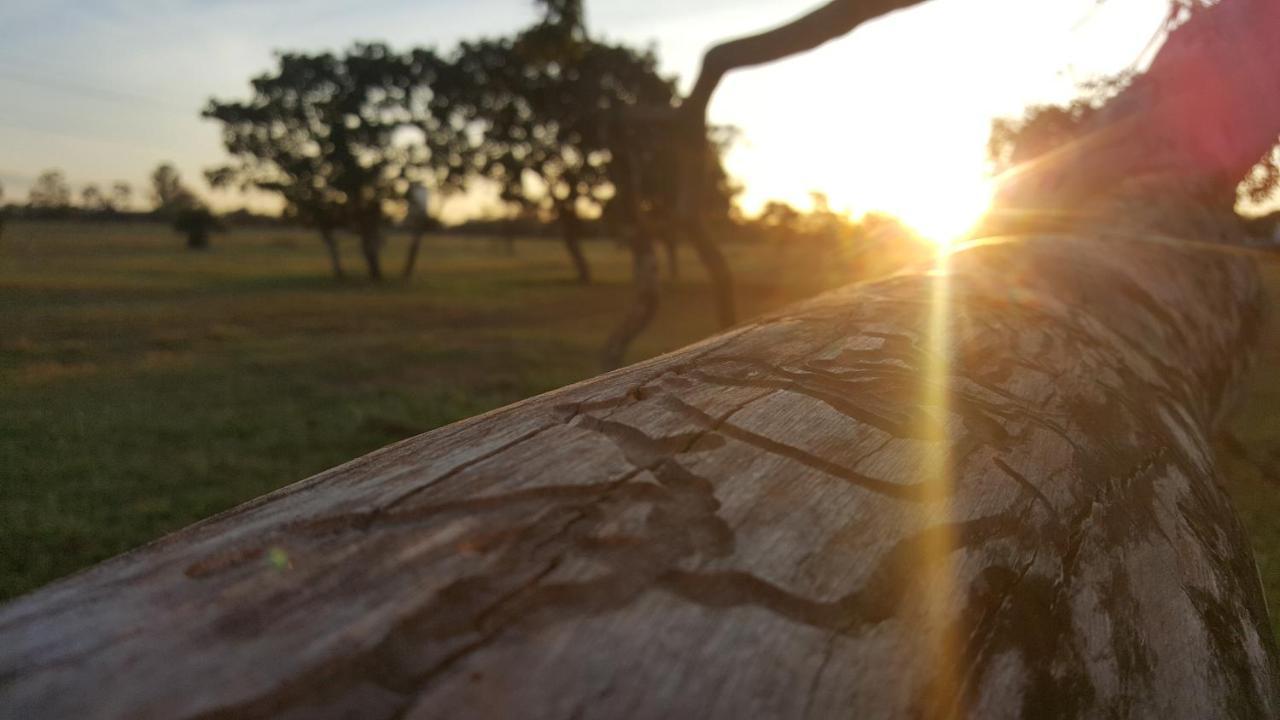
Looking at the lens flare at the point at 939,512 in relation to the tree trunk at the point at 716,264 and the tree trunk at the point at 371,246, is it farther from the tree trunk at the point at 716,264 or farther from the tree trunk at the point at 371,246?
the tree trunk at the point at 371,246

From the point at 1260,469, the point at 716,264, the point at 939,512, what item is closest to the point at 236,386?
the point at 716,264

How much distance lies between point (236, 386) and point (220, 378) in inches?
25.6

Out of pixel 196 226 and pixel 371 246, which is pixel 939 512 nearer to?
pixel 371 246

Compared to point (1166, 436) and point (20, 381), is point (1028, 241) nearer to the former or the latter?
point (1166, 436)

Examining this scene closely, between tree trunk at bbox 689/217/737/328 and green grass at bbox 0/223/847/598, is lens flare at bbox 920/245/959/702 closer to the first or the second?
green grass at bbox 0/223/847/598

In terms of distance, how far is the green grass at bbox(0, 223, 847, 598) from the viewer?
185 inches

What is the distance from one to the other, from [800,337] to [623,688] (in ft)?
3.27

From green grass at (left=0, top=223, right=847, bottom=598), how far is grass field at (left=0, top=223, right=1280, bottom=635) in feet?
0.09

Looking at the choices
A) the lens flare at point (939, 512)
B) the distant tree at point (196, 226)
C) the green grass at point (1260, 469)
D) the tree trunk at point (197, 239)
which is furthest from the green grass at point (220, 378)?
the distant tree at point (196, 226)

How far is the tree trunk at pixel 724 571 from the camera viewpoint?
67cm

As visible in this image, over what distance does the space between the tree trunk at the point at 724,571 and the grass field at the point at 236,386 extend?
2.90 m

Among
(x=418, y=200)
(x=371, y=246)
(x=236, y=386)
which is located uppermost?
(x=418, y=200)

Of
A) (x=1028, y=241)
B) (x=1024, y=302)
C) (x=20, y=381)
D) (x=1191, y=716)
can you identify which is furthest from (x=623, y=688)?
(x=20, y=381)

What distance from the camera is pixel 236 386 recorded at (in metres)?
8.45
